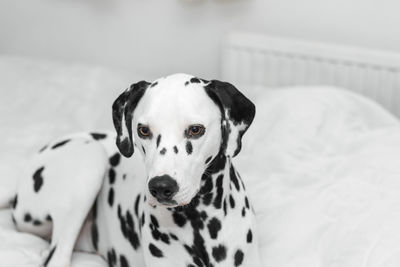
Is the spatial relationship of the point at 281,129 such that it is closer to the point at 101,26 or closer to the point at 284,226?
the point at 284,226

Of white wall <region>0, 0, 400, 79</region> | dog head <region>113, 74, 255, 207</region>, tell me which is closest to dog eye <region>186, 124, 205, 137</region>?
dog head <region>113, 74, 255, 207</region>

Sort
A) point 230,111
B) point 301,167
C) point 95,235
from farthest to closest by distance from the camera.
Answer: point 301,167 < point 95,235 < point 230,111

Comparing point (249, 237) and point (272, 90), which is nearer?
point (249, 237)

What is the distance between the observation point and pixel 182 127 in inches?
49.4

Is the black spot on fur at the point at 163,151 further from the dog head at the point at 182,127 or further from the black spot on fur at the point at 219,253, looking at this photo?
the black spot on fur at the point at 219,253

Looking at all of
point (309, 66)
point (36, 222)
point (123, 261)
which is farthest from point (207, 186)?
point (309, 66)

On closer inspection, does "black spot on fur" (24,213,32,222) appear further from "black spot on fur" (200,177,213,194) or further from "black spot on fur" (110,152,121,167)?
"black spot on fur" (200,177,213,194)

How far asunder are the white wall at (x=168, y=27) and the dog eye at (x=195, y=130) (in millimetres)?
1597

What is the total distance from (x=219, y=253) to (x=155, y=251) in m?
0.14

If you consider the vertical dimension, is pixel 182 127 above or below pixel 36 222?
above

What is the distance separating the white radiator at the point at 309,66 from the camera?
2.57 m

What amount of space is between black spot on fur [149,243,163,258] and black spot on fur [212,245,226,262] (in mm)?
120

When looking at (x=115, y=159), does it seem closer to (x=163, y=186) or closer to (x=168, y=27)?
(x=163, y=186)

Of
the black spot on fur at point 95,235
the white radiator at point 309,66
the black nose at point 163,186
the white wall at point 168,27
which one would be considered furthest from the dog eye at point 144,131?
the white wall at point 168,27
